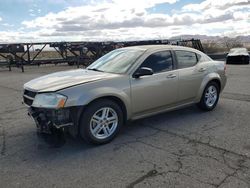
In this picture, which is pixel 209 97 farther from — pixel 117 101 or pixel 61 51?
pixel 61 51

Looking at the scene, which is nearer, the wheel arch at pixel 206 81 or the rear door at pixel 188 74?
the rear door at pixel 188 74

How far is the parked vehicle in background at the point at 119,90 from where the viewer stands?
4.16 m

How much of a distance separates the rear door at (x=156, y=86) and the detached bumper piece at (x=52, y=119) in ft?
4.03

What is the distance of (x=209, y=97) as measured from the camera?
6391 mm

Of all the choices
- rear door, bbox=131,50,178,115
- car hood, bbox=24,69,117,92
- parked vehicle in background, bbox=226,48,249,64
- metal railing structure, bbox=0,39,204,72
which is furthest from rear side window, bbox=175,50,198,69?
parked vehicle in background, bbox=226,48,249,64

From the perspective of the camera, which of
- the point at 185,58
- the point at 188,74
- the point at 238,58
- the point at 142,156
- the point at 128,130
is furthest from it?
the point at 238,58

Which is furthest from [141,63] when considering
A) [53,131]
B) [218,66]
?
[218,66]

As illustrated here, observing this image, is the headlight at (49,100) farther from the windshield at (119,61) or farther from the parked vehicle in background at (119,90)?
the windshield at (119,61)

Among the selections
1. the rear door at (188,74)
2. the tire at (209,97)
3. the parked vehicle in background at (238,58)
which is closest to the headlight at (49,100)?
the rear door at (188,74)

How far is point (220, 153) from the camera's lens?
4.05 metres

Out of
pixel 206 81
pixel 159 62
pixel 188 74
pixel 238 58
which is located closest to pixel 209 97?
pixel 206 81

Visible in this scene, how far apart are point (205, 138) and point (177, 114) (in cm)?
154

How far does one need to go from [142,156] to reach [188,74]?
7.79 feet

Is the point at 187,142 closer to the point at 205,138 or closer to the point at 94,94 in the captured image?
the point at 205,138
